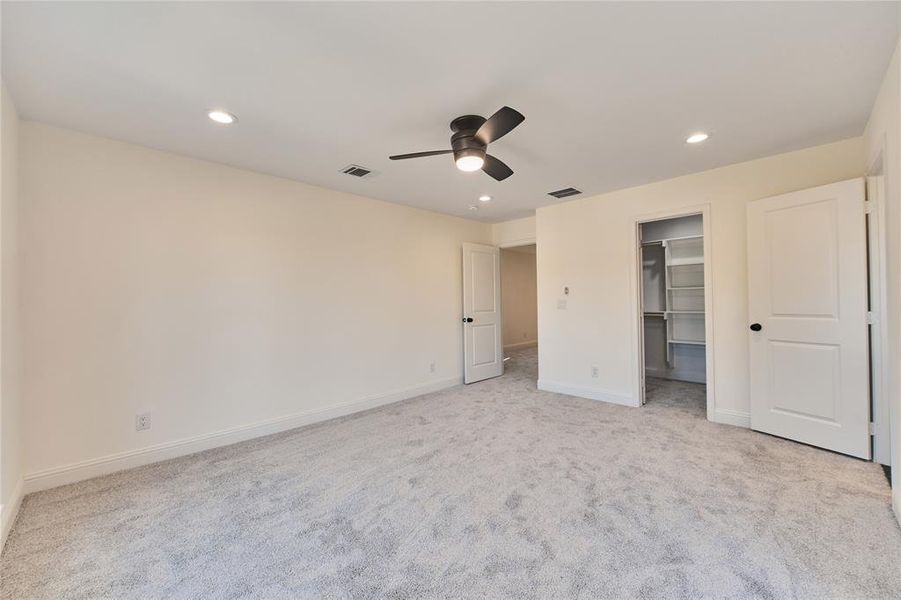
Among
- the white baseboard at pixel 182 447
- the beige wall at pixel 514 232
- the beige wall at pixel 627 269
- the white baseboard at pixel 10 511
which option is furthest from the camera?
the beige wall at pixel 514 232

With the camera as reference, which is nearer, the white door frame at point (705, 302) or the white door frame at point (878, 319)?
the white door frame at point (878, 319)

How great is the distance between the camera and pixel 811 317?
2.84 meters

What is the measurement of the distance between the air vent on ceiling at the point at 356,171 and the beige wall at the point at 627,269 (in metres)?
2.46

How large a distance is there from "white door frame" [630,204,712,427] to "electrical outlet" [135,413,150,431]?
4.57 meters

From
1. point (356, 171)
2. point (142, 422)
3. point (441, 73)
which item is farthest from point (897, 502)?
point (142, 422)

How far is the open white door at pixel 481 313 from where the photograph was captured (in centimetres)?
518

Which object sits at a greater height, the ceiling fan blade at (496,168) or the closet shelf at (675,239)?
the ceiling fan blade at (496,168)

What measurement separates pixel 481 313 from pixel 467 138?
3.38m

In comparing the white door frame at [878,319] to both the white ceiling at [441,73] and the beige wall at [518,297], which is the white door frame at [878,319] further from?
the beige wall at [518,297]

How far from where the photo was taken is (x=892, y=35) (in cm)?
169

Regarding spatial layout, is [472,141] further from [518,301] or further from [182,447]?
[518,301]

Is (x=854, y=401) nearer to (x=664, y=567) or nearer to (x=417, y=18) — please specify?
(x=664, y=567)

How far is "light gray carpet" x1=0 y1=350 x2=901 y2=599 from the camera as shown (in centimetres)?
155

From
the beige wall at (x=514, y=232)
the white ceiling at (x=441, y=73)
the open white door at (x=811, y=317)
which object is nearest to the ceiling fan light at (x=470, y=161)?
the white ceiling at (x=441, y=73)
